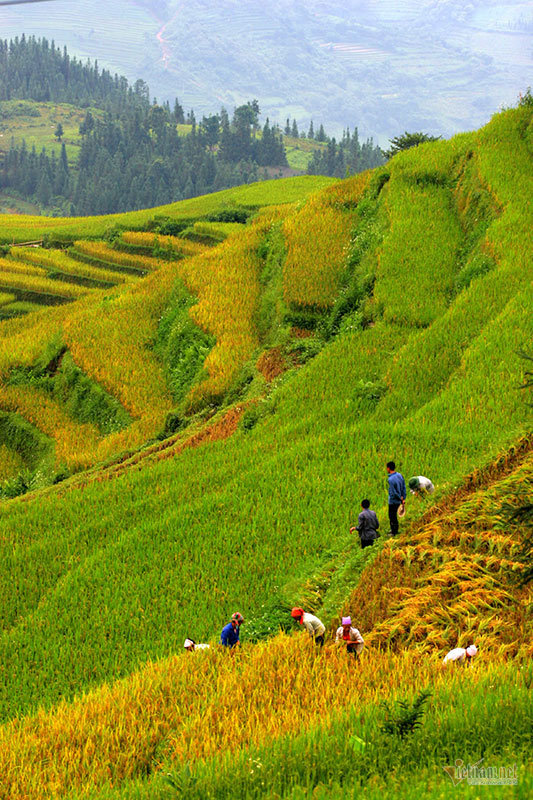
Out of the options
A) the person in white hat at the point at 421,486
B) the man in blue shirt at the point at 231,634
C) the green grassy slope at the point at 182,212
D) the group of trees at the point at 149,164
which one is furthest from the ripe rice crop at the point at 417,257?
the group of trees at the point at 149,164

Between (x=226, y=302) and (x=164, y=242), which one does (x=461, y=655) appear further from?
(x=164, y=242)

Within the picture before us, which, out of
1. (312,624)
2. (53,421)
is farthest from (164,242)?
(312,624)

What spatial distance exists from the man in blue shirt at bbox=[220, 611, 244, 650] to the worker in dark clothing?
2.28 m

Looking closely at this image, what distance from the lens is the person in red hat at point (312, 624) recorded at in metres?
8.88

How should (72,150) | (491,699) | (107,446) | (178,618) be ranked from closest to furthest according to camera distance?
(491,699) < (178,618) < (107,446) < (72,150)

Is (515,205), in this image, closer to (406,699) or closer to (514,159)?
(514,159)

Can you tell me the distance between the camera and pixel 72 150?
170m

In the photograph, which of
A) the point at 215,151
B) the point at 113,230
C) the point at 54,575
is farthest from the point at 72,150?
the point at 54,575

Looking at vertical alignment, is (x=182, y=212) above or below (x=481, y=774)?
above

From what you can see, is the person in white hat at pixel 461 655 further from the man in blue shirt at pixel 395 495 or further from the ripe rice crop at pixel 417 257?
the ripe rice crop at pixel 417 257

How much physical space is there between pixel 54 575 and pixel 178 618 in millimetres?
2969

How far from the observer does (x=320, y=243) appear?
25250mm

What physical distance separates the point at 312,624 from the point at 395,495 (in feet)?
8.42

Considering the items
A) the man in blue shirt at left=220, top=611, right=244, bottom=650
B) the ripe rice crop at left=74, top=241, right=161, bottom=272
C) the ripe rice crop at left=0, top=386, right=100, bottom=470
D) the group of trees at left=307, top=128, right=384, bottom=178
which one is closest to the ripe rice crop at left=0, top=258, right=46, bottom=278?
the ripe rice crop at left=74, top=241, right=161, bottom=272
